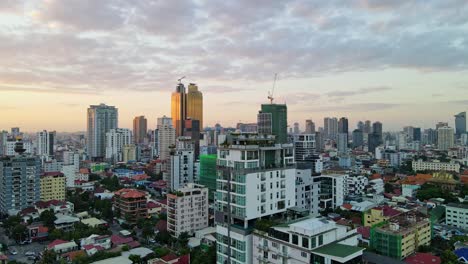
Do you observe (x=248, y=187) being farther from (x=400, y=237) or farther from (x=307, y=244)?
(x=400, y=237)

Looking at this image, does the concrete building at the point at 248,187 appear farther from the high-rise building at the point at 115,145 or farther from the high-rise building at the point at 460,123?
the high-rise building at the point at 460,123

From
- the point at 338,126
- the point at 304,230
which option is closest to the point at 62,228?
the point at 304,230

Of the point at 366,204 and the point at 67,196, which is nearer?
the point at 366,204

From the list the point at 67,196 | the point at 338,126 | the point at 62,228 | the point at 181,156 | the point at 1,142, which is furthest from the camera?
the point at 338,126

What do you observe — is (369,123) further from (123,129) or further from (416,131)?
(123,129)

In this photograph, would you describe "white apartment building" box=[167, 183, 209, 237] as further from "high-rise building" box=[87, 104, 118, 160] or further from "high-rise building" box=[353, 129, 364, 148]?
"high-rise building" box=[353, 129, 364, 148]

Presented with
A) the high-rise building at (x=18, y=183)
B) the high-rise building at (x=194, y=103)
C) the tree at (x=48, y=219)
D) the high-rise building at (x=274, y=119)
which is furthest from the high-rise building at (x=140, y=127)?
the tree at (x=48, y=219)

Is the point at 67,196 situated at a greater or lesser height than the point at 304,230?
lesser

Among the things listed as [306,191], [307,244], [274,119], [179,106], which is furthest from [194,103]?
[307,244]

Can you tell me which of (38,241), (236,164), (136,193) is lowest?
(38,241)

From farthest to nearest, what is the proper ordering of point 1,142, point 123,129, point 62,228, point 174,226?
point 123,129, point 1,142, point 62,228, point 174,226
